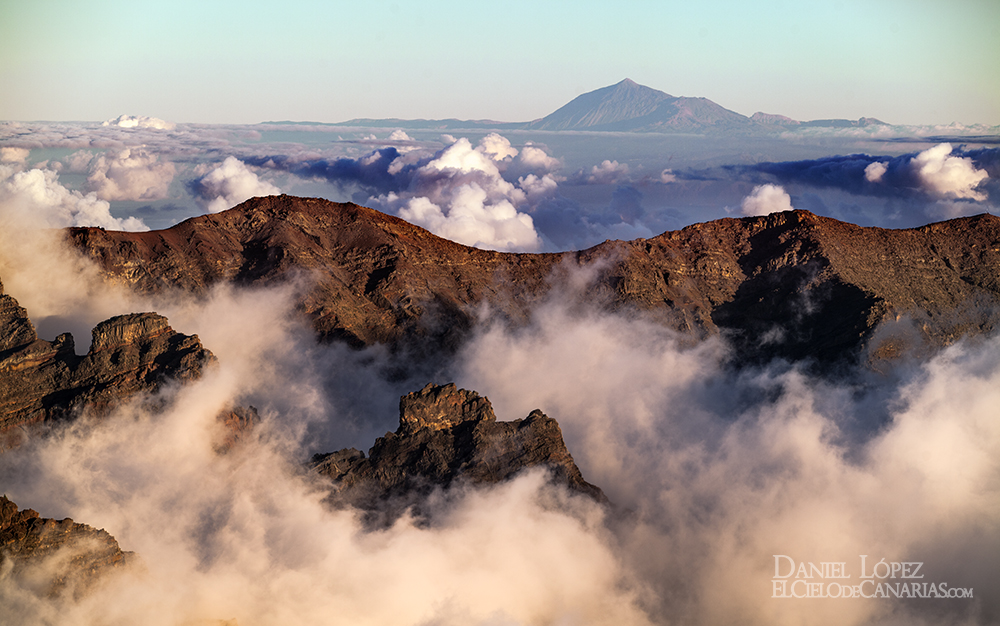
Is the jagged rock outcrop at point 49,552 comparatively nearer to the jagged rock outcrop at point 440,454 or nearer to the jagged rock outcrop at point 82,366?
the jagged rock outcrop at point 440,454

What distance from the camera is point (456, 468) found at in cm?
12300

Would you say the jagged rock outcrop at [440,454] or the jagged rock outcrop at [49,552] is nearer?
the jagged rock outcrop at [49,552]

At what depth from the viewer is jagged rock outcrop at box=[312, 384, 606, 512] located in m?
123

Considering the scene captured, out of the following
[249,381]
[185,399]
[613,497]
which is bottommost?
[613,497]

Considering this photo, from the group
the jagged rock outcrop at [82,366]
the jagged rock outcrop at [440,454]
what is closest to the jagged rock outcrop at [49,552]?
the jagged rock outcrop at [440,454]

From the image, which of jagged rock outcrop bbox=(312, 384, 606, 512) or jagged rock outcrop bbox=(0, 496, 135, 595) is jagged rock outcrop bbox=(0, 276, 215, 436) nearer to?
jagged rock outcrop bbox=(312, 384, 606, 512)

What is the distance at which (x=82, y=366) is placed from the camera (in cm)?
12525

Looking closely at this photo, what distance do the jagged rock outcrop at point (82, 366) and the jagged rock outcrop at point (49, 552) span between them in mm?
40480

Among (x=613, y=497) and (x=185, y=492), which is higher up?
(x=185, y=492)

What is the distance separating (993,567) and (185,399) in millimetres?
140158

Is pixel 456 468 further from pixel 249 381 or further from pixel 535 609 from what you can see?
pixel 249 381

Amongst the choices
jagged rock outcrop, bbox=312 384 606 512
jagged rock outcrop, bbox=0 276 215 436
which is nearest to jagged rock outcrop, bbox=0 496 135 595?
jagged rock outcrop, bbox=312 384 606 512

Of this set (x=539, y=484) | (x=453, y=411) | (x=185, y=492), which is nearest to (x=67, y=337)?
(x=185, y=492)

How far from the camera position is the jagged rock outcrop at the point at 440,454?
402 feet
